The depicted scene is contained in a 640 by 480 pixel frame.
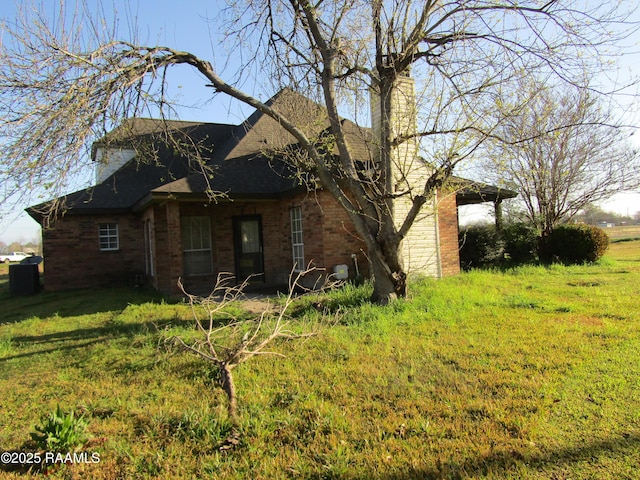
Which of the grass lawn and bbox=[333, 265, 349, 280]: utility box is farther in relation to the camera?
bbox=[333, 265, 349, 280]: utility box

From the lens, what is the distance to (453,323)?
698 centimetres

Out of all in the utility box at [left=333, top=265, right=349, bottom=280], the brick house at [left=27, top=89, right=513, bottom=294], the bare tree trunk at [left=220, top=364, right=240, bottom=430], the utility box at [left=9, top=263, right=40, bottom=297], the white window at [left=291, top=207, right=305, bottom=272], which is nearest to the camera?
the bare tree trunk at [left=220, top=364, right=240, bottom=430]

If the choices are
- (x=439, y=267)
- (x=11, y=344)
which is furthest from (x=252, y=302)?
(x=439, y=267)

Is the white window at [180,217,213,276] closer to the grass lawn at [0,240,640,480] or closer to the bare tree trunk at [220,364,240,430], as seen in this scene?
the grass lawn at [0,240,640,480]

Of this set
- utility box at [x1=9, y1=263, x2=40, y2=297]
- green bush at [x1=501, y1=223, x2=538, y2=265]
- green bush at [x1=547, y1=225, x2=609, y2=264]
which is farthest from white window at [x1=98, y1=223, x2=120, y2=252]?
green bush at [x1=547, y1=225, x2=609, y2=264]

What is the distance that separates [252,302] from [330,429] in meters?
6.41

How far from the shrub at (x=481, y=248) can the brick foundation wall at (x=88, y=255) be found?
12.0 metres

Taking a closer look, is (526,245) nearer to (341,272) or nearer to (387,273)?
(341,272)

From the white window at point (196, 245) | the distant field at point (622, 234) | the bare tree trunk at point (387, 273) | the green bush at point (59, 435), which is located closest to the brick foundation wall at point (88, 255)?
the white window at point (196, 245)

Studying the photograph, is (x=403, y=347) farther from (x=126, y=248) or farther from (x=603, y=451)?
(x=126, y=248)

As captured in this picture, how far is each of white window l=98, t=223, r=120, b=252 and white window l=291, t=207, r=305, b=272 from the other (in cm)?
746

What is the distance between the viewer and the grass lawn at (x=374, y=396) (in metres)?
3.32

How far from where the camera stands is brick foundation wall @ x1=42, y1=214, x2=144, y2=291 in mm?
15234

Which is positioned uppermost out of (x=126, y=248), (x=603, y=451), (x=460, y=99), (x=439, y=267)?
(x=460, y=99)
